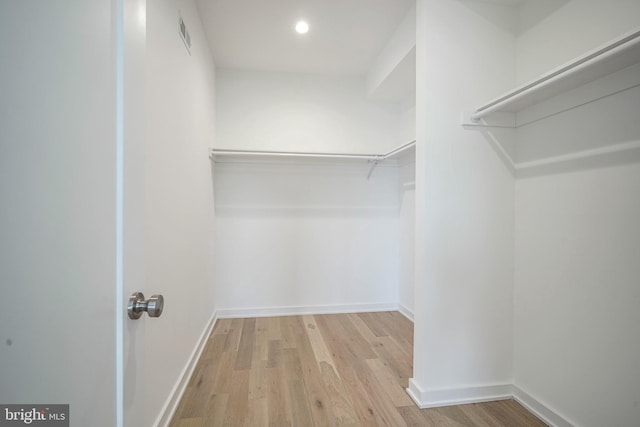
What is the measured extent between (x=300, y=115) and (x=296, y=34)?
81 cm

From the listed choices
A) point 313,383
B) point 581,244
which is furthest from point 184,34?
point 581,244

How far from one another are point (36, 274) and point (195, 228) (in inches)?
66.7

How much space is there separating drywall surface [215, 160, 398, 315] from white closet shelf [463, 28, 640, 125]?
1.64 metres

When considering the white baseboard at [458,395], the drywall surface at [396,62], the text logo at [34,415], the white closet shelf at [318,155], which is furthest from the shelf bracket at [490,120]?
the text logo at [34,415]

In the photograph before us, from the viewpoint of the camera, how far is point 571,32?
1.41m

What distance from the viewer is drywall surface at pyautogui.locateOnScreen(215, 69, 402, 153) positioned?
2.89 meters

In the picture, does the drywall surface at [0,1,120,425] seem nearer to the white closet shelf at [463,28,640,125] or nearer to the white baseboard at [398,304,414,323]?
the white closet shelf at [463,28,640,125]

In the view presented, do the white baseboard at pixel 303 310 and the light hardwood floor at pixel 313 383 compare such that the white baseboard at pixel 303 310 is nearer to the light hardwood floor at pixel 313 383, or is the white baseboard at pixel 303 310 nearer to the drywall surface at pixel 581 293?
the light hardwood floor at pixel 313 383

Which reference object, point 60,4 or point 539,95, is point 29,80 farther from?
point 539,95

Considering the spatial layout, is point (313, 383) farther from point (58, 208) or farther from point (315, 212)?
point (58, 208)

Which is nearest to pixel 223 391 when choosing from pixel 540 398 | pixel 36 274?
pixel 36 274

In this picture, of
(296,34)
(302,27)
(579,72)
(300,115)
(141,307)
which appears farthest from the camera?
(300,115)

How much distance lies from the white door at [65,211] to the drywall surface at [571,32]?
6.13 feet

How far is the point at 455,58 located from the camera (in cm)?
166
